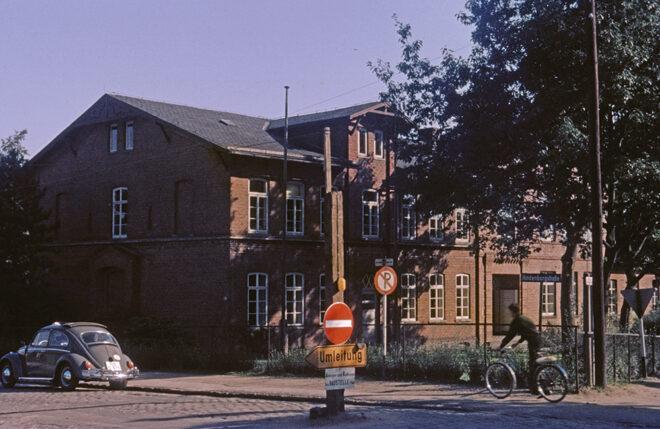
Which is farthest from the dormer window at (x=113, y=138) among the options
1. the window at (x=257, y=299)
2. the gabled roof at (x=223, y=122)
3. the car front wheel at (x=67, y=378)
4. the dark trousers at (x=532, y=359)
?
the dark trousers at (x=532, y=359)

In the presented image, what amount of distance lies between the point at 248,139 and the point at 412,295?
10.8 m

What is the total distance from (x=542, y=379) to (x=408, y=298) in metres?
22.6

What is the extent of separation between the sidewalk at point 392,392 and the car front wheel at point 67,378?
1.52 m

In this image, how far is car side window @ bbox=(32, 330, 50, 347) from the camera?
22.4 meters

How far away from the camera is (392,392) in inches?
763

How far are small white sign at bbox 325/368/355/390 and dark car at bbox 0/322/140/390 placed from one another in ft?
30.7

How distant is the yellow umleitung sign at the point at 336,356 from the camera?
45.4ft

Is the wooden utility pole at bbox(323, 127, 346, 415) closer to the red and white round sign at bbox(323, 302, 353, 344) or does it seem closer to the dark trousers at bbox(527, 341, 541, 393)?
the red and white round sign at bbox(323, 302, 353, 344)

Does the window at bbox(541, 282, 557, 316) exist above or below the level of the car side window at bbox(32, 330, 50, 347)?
above

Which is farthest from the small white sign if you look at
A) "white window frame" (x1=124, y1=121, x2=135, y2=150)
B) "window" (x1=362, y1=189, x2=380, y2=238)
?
"white window frame" (x1=124, y1=121, x2=135, y2=150)

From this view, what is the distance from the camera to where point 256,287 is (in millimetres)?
33344

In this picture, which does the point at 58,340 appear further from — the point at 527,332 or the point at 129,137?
the point at 129,137

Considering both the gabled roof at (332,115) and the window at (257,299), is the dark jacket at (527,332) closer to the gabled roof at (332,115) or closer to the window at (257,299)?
the window at (257,299)

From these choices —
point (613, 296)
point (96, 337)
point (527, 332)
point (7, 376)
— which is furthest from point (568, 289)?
point (613, 296)
